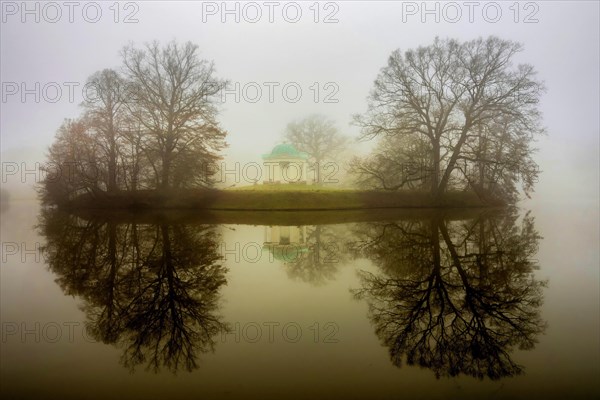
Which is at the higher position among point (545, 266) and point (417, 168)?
point (417, 168)

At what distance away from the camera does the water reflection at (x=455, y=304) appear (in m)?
3.51

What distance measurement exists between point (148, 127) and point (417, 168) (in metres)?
19.1

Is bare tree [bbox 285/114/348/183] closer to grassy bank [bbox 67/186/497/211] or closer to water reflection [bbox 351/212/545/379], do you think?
grassy bank [bbox 67/186/497/211]

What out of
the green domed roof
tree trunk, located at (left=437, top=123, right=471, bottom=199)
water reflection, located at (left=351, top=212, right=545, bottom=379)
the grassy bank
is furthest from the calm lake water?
the green domed roof

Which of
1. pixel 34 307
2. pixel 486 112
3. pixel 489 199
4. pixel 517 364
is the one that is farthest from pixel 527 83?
pixel 34 307

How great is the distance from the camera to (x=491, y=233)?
40.1 ft

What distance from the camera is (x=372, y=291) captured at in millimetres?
5582

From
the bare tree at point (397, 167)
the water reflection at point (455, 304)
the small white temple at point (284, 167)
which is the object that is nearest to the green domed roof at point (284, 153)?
the small white temple at point (284, 167)

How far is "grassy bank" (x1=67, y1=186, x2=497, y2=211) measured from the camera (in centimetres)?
2522

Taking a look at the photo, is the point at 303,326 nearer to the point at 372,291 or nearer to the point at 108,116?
the point at 372,291

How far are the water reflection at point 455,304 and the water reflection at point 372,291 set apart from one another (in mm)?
15

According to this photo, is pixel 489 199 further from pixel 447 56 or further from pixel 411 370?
pixel 411 370

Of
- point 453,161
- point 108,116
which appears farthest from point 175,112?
point 453,161

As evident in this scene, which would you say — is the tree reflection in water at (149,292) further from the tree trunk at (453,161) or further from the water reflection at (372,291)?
the tree trunk at (453,161)
